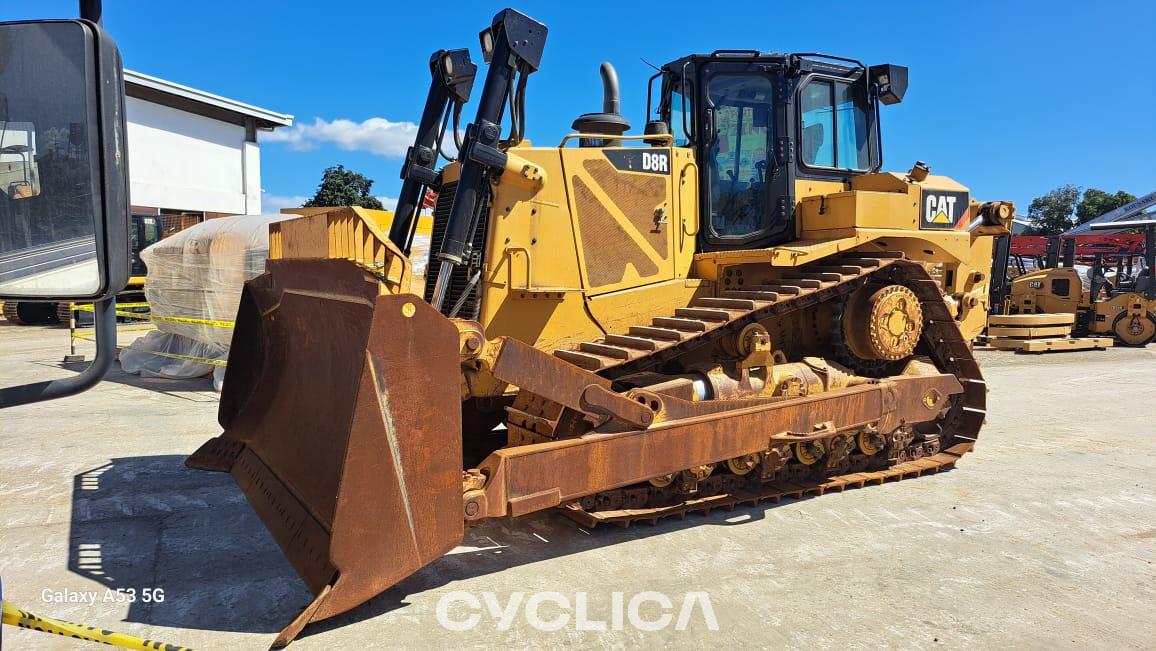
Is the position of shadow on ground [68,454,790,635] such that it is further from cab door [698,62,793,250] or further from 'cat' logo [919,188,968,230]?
'cat' logo [919,188,968,230]

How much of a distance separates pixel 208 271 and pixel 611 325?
24.5ft

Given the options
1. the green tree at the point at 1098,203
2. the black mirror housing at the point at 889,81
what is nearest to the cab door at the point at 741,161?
the black mirror housing at the point at 889,81

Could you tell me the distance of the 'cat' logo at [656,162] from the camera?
5.44 metres

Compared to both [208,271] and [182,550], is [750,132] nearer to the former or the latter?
[182,550]

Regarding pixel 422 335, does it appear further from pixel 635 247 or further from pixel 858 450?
A: pixel 858 450

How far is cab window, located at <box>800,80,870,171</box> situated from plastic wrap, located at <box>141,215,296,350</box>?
7.18 meters

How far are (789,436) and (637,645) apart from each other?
2.23 metres

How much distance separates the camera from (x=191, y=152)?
28.2m

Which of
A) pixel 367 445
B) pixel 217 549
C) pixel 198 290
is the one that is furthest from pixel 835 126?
pixel 198 290

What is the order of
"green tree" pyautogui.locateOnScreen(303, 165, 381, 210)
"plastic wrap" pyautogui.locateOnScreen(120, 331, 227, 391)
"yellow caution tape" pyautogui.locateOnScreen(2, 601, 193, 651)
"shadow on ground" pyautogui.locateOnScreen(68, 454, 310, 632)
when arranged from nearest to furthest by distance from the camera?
1. "yellow caution tape" pyautogui.locateOnScreen(2, 601, 193, 651)
2. "shadow on ground" pyautogui.locateOnScreen(68, 454, 310, 632)
3. "plastic wrap" pyautogui.locateOnScreen(120, 331, 227, 391)
4. "green tree" pyautogui.locateOnScreen(303, 165, 381, 210)

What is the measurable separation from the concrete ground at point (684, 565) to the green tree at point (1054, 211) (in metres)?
53.0

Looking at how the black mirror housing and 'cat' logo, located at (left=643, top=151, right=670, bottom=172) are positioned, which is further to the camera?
the black mirror housing

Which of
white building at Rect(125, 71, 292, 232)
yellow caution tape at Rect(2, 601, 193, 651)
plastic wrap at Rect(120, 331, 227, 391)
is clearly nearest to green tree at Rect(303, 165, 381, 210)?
white building at Rect(125, 71, 292, 232)

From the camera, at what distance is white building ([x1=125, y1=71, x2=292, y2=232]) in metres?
25.9
